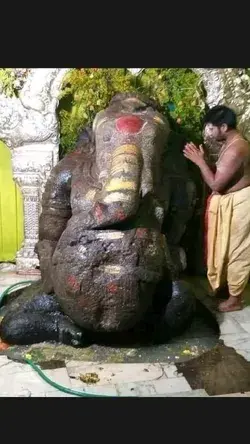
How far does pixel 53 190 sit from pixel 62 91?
1.36 m

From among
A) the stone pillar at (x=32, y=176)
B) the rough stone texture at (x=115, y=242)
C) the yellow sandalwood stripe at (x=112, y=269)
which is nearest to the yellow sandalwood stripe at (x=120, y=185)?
the rough stone texture at (x=115, y=242)

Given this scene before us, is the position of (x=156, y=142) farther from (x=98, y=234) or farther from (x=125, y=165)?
(x=98, y=234)

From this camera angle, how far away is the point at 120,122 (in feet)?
15.4

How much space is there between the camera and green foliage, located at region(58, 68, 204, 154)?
573cm

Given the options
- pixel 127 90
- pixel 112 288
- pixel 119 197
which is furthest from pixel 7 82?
pixel 112 288

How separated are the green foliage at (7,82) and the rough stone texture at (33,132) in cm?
6

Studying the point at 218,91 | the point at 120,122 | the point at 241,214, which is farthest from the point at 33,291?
the point at 218,91

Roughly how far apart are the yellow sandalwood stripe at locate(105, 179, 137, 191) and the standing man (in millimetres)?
1194

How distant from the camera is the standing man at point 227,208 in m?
5.21

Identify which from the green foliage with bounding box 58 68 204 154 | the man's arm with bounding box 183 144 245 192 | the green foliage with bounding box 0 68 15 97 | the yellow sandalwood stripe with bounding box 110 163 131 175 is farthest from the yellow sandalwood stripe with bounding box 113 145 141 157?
the green foliage with bounding box 0 68 15 97

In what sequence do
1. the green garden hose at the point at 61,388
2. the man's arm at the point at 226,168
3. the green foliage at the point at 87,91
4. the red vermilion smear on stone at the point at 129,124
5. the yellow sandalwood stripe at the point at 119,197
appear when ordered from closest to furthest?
the green garden hose at the point at 61,388, the yellow sandalwood stripe at the point at 119,197, the red vermilion smear on stone at the point at 129,124, the man's arm at the point at 226,168, the green foliage at the point at 87,91

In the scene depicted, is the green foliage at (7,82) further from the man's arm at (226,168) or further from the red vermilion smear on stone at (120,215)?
the red vermilion smear on stone at (120,215)

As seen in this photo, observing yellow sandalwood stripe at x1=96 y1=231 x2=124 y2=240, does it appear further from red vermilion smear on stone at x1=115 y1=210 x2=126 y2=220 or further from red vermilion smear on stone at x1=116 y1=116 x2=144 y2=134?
red vermilion smear on stone at x1=116 y1=116 x2=144 y2=134

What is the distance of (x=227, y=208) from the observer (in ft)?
17.4
